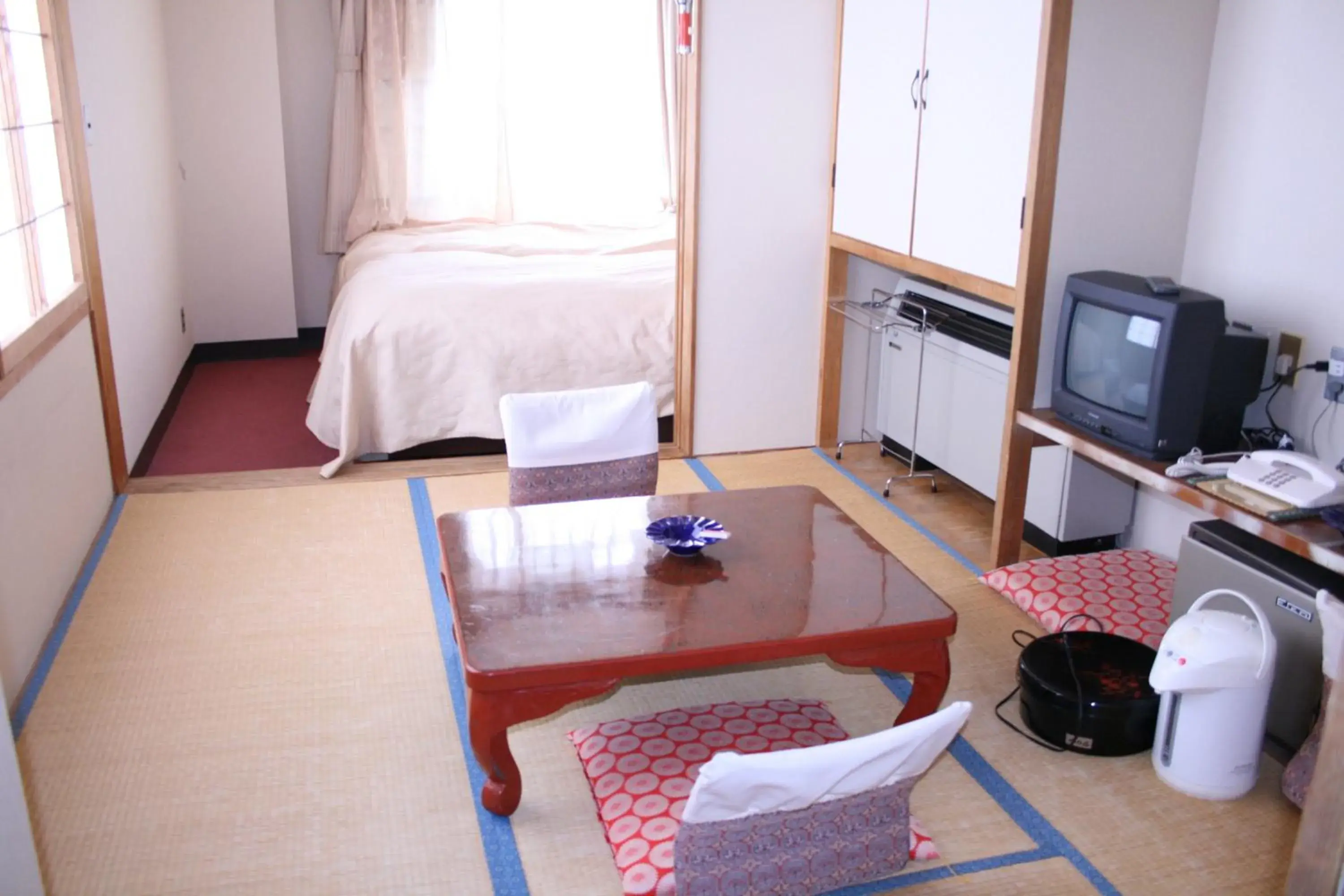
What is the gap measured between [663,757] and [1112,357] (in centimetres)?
172

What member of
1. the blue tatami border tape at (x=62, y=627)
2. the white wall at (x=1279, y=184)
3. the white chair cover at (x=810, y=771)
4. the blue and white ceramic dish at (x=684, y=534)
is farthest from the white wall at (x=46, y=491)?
the white wall at (x=1279, y=184)

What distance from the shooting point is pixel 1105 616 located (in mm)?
3225

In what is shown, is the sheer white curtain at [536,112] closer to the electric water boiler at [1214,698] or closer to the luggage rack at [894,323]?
the luggage rack at [894,323]

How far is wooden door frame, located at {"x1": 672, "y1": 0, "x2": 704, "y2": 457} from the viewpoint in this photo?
437cm

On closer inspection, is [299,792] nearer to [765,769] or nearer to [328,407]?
[765,769]

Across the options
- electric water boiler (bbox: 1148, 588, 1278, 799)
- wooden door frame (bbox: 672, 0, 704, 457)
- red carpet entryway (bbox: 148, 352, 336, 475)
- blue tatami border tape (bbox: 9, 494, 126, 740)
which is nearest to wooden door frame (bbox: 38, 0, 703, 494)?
wooden door frame (bbox: 672, 0, 704, 457)

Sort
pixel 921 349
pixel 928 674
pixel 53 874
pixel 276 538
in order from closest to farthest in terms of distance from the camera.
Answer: pixel 53 874 → pixel 928 674 → pixel 276 538 → pixel 921 349

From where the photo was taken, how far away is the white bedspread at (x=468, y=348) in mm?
4547

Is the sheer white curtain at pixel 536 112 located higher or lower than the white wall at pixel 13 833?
higher

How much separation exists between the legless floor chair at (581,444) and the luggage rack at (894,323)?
1395 mm

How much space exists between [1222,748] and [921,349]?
82.7 inches

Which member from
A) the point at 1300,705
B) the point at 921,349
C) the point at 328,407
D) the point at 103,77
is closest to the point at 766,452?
the point at 921,349

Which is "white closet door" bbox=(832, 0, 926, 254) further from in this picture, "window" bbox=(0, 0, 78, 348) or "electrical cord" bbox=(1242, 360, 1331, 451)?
"window" bbox=(0, 0, 78, 348)

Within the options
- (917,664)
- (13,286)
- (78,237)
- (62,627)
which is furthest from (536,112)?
(917,664)
